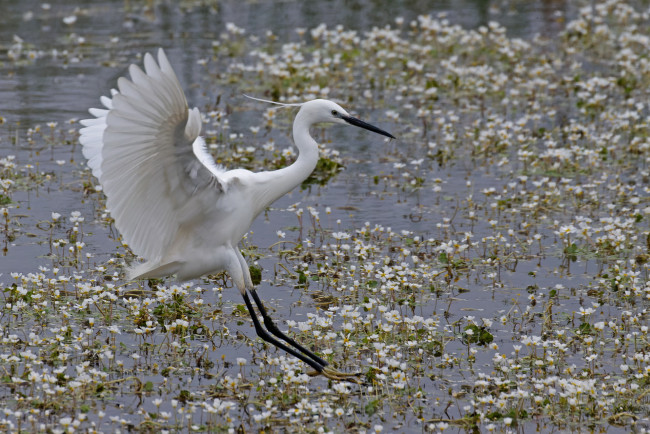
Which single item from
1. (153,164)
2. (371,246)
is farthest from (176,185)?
(371,246)

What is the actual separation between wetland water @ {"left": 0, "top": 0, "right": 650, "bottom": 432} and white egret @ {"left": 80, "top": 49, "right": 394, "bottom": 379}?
370 mm

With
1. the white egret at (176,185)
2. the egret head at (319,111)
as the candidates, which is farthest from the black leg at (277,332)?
the egret head at (319,111)

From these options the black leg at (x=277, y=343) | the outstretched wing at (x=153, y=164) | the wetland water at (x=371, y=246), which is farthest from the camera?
the black leg at (x=277, y=343)

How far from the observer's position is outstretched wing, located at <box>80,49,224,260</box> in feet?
16.1

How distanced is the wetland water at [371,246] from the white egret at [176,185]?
1.21ft

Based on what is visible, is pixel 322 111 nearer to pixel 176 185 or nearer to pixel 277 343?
pixel 176 185

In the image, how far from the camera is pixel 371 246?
720 centimetres

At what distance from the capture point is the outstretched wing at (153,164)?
4910mm

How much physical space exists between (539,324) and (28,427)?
3.05m

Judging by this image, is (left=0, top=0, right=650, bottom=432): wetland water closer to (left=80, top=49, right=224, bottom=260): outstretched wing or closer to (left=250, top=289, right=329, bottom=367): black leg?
(left=250, top=289, right=329, bottom=367): black leg

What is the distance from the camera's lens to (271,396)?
522cm

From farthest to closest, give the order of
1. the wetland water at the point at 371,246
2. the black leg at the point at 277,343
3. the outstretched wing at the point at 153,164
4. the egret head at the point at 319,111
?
1. the egret head at the point at 319,111
2. the black leg at the point at 277,343
3. the wetland water at the point at 371,246
4. the outstretched wing at the point at 153,164

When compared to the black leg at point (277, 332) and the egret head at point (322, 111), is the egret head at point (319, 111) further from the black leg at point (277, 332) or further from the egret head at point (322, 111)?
the black leg at point (277, 332)

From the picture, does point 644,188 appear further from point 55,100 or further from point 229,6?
point 229,6
